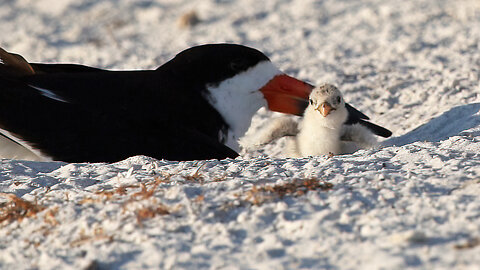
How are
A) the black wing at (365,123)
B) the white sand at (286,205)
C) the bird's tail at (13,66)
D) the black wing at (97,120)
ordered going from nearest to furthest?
the white sand at (286,205)
the black wing at (97,120)
the bird's tail at (13,66)
the black wing at (365,123)

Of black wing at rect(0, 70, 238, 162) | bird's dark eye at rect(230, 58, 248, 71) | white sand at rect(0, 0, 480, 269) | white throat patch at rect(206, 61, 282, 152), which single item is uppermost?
bird's dark eye at rect(230, 58, 248, 71)

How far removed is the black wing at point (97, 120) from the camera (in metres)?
3.73

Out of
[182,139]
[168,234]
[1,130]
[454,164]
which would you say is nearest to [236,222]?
[168,234]

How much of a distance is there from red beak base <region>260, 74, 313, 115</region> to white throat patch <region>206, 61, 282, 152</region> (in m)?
0.04

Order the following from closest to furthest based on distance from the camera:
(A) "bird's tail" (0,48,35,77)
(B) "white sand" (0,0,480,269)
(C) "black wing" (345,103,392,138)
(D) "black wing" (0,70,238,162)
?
(B) "white sand" (0,0,480,269), (D) "black wing" (0,70,238,162), (A) "bird's tail" (0,48,35,77), (C) "black wing" (345,103,392,138)

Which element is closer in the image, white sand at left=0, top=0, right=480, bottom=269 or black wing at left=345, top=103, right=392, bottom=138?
white sand at left=0, top=0, right=480, bottom=269

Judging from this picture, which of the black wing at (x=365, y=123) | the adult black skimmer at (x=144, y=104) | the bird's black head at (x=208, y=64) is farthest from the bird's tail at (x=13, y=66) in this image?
the black wing at (x=365, y=123)

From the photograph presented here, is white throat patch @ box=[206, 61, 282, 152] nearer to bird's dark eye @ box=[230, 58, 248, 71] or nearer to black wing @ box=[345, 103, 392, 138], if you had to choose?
bird's dark eye @ box=[230, 58, 248, 71]

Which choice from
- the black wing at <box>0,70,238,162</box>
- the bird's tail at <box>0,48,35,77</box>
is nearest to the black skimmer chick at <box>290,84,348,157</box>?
the black wing at <box>0,70,238,162</box>

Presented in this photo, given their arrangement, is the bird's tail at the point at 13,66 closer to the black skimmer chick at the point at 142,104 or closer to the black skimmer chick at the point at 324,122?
the black skimmer chick at the point at 142,104

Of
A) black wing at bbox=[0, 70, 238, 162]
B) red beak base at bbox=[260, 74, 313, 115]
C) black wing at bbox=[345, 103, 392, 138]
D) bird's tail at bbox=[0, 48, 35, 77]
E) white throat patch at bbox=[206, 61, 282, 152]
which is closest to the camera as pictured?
black wing at bbox=[0, 70, 238, 162]

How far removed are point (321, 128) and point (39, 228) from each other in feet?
6.83

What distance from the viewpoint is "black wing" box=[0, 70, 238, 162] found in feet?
12.3

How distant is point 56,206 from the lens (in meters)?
2.80
